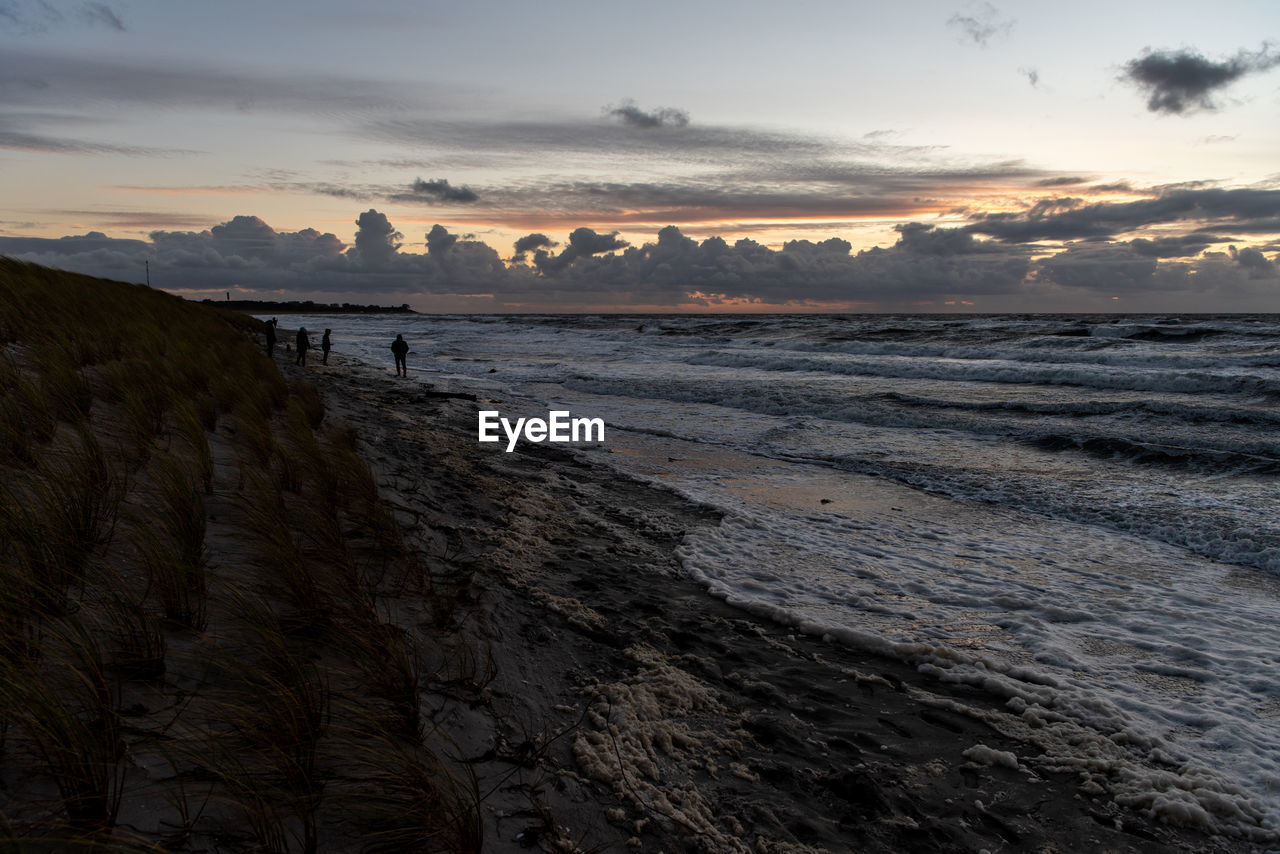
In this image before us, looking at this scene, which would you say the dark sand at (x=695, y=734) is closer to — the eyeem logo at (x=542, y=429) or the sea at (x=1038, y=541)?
the sea at (x=1038, y=541)

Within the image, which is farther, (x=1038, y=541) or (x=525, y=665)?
(x=1038, y=541)

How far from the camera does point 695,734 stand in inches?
151

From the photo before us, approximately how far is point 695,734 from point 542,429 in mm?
11701

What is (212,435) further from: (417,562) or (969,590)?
(969,590)

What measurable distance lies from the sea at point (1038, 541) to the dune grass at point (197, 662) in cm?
358

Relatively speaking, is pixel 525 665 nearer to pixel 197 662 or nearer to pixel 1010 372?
→ pixel 197 662

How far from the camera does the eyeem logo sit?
13812 millimetres

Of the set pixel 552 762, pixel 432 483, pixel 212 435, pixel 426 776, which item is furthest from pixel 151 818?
pixel 432 483

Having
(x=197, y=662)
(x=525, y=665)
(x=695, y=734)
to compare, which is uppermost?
(x=197, y=662)

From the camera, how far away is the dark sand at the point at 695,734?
310cm

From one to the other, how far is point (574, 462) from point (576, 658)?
7.31 meters

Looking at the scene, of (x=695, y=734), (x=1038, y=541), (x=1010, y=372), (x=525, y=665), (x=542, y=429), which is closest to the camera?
(x=695, y=734)

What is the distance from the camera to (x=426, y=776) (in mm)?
2518

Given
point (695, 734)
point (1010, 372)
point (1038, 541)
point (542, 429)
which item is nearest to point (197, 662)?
point (695, 734)
